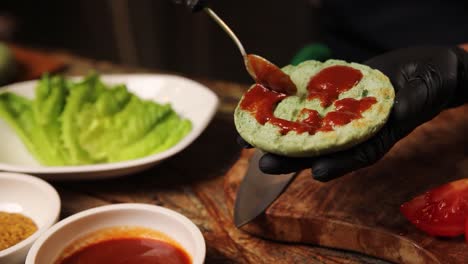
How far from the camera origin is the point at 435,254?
1.56 metres

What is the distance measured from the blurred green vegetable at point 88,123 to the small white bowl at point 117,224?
554mm

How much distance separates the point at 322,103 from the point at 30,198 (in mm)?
1044

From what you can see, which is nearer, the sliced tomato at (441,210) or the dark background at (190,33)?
the sliced tomato at (441,210)

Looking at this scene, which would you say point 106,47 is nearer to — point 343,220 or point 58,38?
point 58,38

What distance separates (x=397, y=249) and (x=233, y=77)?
3.88 meters

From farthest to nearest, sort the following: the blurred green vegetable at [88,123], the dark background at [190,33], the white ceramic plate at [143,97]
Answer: the dark background at [190,33] < the blurred green vegetable at [88,123] < the white ceramic plate at [143,97]

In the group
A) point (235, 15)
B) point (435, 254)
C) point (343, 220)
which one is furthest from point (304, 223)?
point (235, 15)

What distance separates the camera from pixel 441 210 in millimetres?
1595

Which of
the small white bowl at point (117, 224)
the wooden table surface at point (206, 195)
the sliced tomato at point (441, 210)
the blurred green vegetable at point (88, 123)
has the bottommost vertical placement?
the wooden table surface at point (206, 195)

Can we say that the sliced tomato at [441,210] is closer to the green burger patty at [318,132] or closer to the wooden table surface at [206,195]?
the wooden table surface at [206,195]

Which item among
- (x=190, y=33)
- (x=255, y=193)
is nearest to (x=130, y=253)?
(x=255, y=193)

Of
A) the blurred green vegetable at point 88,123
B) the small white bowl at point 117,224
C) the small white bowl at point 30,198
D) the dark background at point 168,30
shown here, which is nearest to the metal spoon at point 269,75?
the small white bowl at point 117,224

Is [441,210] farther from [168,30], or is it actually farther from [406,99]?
[168,30]

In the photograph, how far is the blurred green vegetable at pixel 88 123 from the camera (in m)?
2.20
